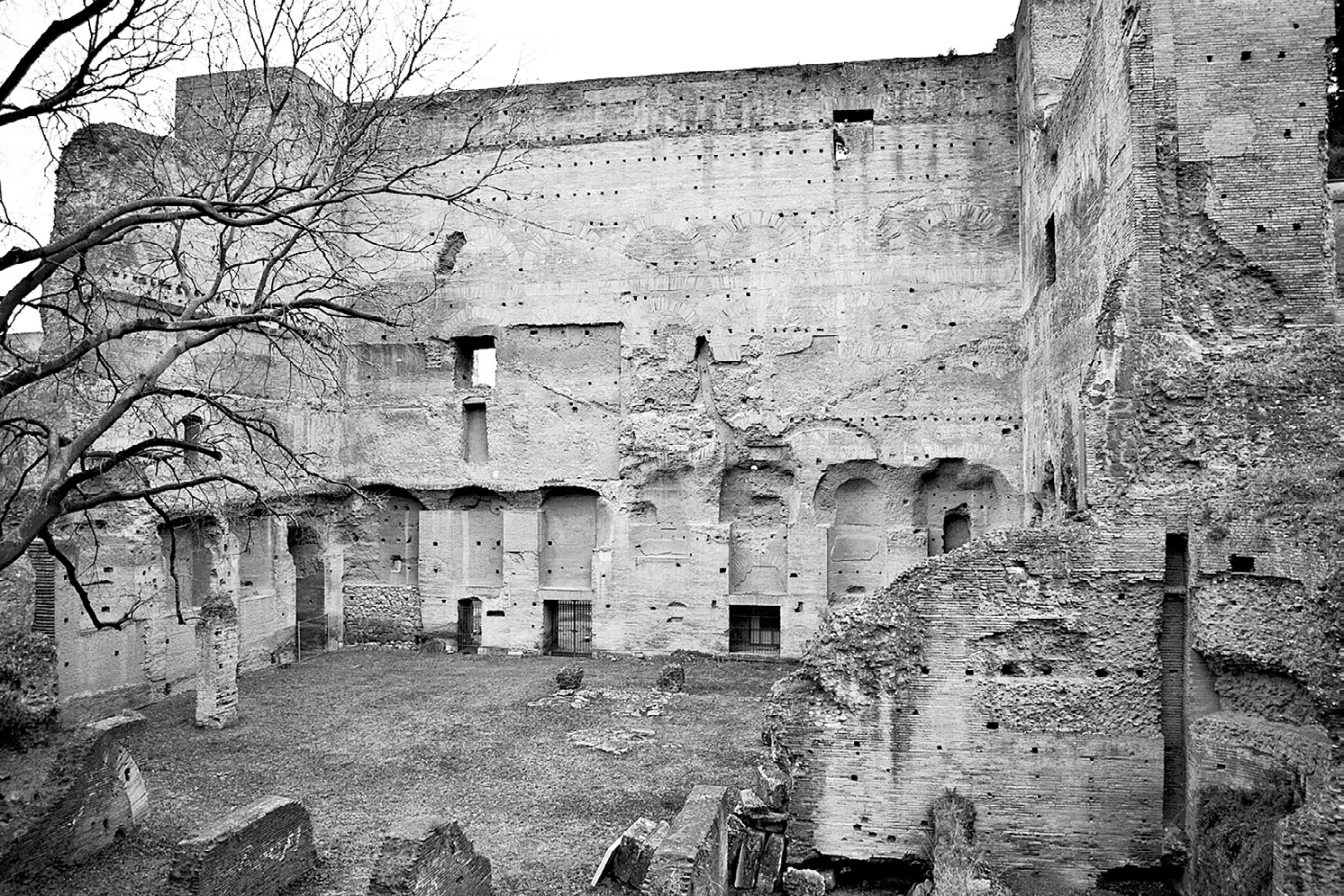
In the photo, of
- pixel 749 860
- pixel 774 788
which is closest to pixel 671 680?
pixel 774 788

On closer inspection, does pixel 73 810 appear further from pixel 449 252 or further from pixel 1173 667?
pixel 449 252

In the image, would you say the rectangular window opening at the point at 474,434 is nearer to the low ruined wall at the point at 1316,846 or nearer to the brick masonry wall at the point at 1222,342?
the brick masonry wall at the point at 1222,342

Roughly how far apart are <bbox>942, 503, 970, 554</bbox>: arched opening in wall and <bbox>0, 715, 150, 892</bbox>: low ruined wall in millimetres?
11912

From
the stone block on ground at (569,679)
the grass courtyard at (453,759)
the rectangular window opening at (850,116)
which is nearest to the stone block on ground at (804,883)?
the grass courtyard at (453,759)

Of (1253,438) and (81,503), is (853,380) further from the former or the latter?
(81,503)

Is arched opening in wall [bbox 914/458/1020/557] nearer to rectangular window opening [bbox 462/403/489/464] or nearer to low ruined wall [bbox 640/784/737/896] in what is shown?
rectangular window opening [bbox 462/403/489/464]

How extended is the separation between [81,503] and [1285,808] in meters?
8.70

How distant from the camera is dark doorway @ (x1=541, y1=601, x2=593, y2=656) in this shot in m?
16.8

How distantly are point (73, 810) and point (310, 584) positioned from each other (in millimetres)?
10218

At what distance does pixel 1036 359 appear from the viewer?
12758 millimetres

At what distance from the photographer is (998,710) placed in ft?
26.5

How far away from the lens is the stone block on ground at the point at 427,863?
6168 millimetres

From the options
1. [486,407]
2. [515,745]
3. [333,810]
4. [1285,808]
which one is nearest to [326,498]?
[486,407]

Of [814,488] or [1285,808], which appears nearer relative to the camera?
[1285,808]
